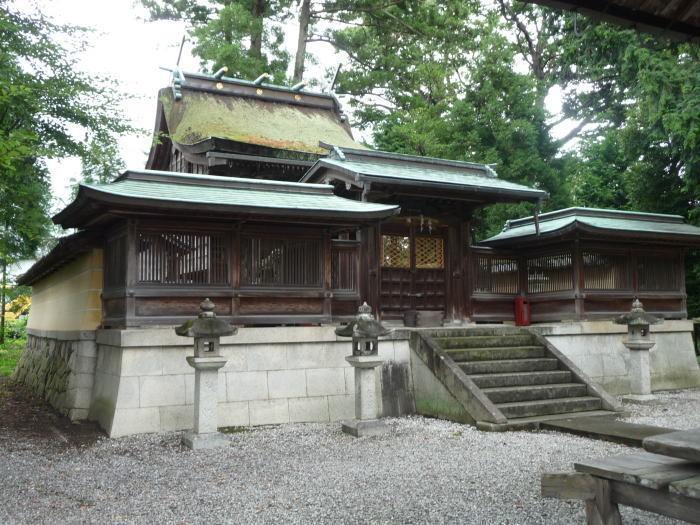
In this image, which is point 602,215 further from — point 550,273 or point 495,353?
point 495,353

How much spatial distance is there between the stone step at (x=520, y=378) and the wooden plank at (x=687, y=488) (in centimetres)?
671

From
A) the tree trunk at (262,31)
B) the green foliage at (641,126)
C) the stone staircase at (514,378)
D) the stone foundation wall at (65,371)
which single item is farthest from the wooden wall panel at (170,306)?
the tree trunk at (262,31)

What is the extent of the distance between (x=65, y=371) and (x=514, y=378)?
28.0 ft

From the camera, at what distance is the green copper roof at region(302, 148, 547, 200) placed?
11741 mm

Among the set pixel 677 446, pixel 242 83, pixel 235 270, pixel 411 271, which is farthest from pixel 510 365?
pixel 242 83

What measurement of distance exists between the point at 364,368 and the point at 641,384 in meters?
5.92

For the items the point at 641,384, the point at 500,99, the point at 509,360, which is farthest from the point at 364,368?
the point at 500,99

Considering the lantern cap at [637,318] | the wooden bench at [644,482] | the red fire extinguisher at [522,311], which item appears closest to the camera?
the wooden bench at [644,482]

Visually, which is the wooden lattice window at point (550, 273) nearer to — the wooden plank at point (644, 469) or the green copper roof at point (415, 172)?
the green copper roof at point (415, 172)

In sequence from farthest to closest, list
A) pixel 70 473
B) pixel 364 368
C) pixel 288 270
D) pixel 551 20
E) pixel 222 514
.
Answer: pixel 551 20
pixel 288 270
pixel 364 368
pixel 70 473
pixel 222 514

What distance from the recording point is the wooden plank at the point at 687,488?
131 inches

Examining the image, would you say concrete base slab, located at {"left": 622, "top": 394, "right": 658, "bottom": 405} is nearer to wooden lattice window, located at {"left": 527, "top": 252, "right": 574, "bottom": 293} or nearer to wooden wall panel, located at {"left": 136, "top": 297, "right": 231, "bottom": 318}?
wooden lattice window, located at {"left": 527, "top": 252, "right": 574, "bottom": 293}

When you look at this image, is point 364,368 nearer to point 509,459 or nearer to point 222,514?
point 509,459

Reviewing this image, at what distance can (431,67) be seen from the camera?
23.1 m
